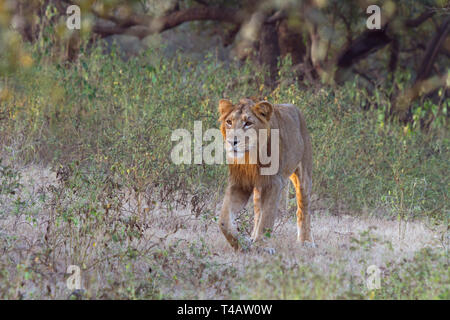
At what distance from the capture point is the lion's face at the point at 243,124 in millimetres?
5520

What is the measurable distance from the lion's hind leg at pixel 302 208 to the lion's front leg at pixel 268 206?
0.80m

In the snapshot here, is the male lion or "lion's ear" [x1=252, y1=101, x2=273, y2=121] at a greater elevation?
"lion's ear" [x1=252, y1=101, x2=273, y2=121]

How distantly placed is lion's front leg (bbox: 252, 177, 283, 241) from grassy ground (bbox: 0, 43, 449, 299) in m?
0.13

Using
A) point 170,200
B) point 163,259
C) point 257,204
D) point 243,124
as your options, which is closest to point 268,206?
point 257,204

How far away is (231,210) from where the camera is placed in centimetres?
565

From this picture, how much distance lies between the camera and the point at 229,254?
5.66m

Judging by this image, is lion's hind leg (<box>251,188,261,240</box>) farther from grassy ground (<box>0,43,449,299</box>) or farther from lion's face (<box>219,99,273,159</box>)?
lion's face (<box>219,99,273,159</box>)

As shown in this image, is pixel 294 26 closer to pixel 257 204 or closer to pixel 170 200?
pixel 170 200

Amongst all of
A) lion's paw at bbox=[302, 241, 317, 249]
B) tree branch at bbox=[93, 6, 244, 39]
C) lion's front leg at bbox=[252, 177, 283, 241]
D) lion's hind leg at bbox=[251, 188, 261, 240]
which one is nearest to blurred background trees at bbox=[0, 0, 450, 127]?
tree branch at bbox=[93, 6, 244, 39]

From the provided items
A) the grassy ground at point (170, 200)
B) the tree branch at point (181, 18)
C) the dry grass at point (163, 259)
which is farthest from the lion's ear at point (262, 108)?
the tree branch at point (181, 18)

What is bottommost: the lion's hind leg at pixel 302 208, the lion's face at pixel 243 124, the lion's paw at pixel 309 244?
the lion's paw at pixel 309 244

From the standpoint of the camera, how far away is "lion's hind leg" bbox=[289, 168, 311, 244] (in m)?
6.50

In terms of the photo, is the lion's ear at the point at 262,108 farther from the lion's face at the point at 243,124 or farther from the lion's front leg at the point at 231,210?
the lion's front leg at the point at 231,210

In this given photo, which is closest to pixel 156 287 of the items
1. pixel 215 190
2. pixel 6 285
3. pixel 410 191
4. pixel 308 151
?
pixel 6 285
